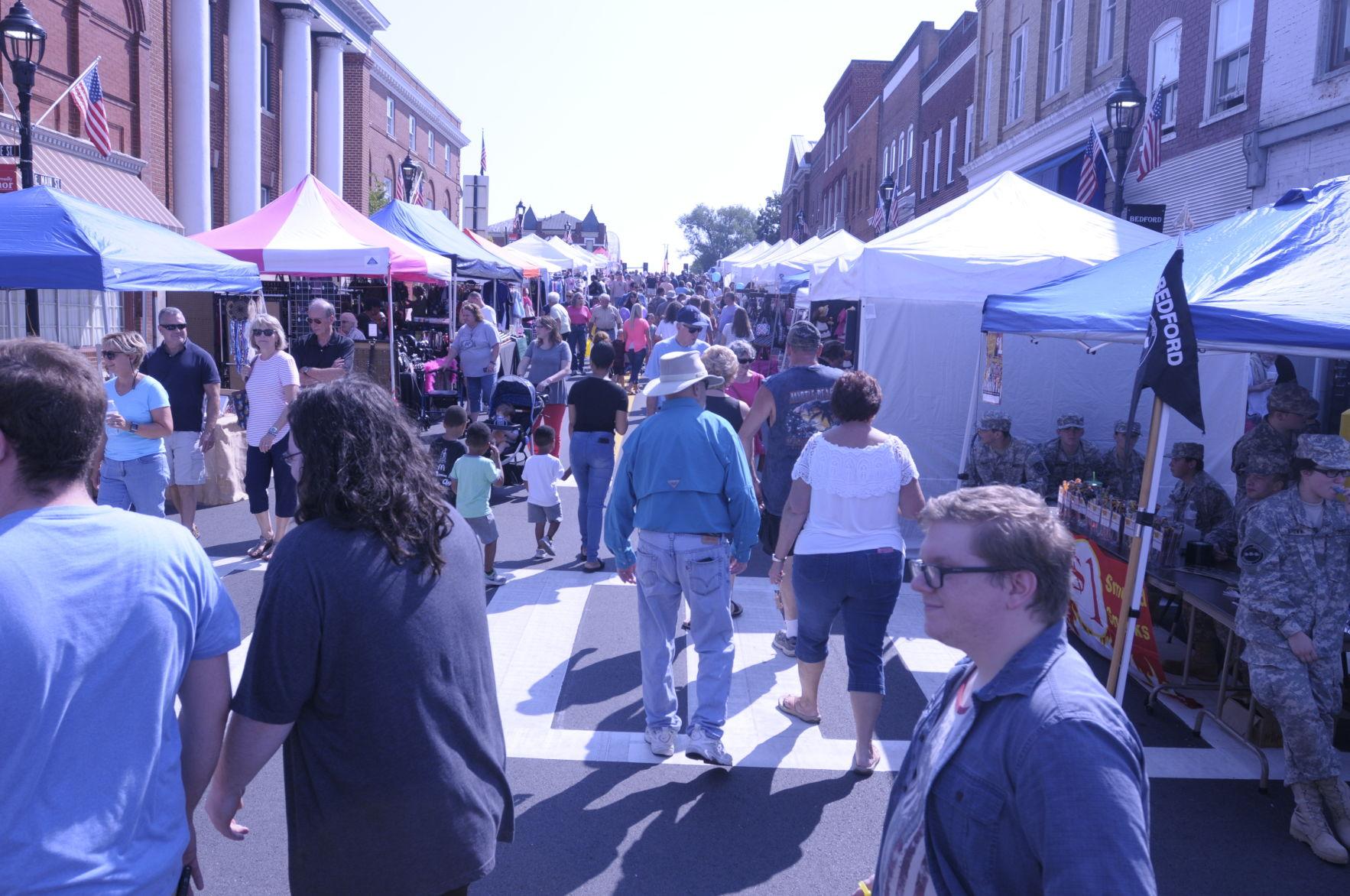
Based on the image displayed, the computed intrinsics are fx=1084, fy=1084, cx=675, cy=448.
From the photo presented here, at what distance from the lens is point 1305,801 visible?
4570 mm

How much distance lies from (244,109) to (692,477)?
25049 millimetres

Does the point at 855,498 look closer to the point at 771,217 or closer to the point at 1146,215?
the point at 1146,215

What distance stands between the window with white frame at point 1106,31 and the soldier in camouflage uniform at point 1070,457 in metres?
12.3

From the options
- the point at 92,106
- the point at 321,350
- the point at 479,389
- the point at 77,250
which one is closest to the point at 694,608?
the point at 321,350

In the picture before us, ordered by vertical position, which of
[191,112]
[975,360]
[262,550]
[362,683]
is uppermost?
[191,112]

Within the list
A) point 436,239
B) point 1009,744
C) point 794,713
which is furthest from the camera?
point 436,239

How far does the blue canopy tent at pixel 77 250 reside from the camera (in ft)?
25.7

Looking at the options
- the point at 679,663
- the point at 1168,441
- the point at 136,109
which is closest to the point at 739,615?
the point at 679,663

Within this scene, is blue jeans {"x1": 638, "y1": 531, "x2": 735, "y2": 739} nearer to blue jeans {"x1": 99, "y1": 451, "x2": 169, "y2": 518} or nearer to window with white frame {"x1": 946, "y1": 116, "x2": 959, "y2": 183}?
blue jeans {"x1": 99, "y1": 451, "x2": 169, "y2": 518}

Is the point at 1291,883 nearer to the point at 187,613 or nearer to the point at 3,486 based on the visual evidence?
the point at 187,613

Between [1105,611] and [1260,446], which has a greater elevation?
[1260,446]

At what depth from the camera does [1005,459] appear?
828cm

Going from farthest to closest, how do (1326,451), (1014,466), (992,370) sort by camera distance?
(992,370) → (1014,466) → (1326,451)

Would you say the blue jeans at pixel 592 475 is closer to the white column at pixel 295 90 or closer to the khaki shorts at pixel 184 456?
the khaki shorts at pixel 184 456
